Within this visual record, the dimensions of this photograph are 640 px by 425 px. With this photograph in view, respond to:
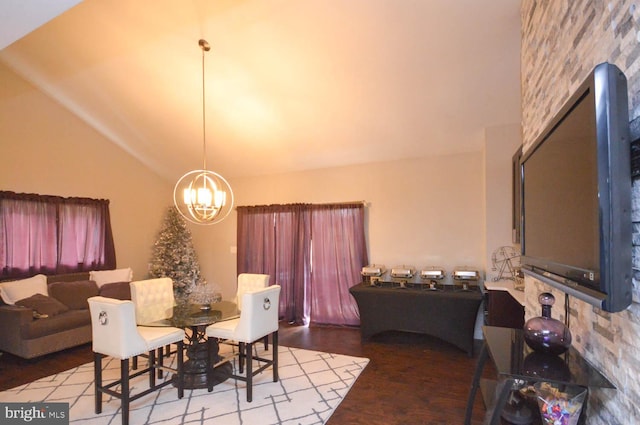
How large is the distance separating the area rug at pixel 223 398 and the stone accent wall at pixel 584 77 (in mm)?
1932

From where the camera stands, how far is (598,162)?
963mm

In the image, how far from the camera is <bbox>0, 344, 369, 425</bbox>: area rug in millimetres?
2516

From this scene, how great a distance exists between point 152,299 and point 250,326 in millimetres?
1557

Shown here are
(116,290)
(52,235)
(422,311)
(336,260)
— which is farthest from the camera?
(336,260)

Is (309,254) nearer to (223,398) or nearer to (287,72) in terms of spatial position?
(223,398)

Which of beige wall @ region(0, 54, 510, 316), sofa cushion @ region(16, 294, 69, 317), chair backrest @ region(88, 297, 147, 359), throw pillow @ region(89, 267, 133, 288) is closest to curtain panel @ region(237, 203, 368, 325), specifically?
Answer: beige wall @ region(0, 54, 510, 316)

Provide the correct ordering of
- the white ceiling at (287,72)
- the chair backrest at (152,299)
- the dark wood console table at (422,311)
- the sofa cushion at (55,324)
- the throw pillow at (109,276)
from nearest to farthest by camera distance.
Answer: the white ceiling at (287,72) → the chair backrest at (152,299) → the sofa cushion at (55,324) → the dark wood console table at (422,311) → the throw pillow at (109,276)

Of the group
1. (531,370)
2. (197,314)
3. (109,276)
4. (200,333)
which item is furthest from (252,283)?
(531,370)

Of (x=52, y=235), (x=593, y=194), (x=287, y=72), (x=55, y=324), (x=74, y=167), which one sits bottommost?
(x=55, y=324)

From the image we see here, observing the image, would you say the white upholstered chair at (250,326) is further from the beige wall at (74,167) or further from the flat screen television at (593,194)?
the beige wall at (74,167)

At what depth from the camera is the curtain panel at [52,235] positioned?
424 cm

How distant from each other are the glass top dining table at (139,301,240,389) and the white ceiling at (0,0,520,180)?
234 centimetres

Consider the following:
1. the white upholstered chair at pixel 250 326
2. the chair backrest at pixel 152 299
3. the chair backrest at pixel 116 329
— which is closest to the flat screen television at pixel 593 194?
the white upholstered chair at pixel 250 326

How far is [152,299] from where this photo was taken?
3.66 m
